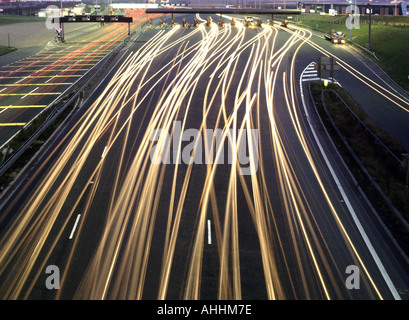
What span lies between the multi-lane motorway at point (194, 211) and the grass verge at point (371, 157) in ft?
2.52

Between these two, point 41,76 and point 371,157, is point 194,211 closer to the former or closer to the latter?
point 371,157

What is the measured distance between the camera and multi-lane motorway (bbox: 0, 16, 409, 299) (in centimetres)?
1527

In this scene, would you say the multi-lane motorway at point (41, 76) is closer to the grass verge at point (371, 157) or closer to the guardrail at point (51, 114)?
the guardrail at point (51, 114)

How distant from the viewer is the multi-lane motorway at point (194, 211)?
1527cm

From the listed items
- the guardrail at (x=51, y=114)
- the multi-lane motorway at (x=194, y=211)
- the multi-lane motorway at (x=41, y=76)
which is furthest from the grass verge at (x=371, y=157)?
the multi-lane motorway at (x=41, y=76)

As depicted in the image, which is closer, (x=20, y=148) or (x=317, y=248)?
(x=317, y=248)

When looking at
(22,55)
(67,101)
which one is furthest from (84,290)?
(22,55)

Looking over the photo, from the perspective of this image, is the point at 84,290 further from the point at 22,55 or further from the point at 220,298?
the point at 22,55

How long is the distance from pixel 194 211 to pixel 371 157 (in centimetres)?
1235

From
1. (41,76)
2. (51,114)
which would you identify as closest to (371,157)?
(51,114)

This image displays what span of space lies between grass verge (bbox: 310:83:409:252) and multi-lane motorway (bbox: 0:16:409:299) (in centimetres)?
77

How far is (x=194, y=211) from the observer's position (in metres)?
20.3

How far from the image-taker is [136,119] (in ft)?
111
